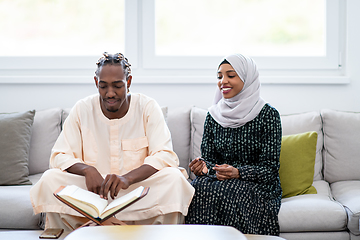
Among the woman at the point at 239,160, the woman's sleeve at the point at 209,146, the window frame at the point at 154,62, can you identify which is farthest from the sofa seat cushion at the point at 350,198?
the window frame at the point at 154,62

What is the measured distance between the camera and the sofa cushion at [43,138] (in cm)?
249

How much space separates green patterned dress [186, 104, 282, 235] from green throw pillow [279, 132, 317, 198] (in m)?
0.19

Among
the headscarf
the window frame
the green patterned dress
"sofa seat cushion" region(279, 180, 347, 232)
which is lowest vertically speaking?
"sofa seat cushion" region(279, 180, 347, 232)

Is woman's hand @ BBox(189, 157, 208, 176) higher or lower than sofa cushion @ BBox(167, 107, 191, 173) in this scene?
lower

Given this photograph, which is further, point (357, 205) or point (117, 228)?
point (357, 205)

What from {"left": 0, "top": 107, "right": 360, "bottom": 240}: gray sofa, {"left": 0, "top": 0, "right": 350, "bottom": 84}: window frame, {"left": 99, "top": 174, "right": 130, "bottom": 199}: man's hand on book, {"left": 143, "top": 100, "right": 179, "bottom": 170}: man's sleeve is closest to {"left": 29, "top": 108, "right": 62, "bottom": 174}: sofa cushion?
{"left": 0, "top": 107, "right": 360, "bottom": 240}: gray sofa

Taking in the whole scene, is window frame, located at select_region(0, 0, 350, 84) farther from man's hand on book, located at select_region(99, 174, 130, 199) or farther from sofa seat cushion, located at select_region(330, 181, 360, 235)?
man's hand on book, located at select_region(99, 174, 130, 199)

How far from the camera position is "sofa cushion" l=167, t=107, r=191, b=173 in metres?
2.52

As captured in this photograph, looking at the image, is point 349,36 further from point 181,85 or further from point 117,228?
point 117,228

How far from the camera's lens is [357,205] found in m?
1.88

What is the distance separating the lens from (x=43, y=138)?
2521mm

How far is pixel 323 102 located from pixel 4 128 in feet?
7.85

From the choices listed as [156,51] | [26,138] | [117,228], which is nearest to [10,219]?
[26,138]

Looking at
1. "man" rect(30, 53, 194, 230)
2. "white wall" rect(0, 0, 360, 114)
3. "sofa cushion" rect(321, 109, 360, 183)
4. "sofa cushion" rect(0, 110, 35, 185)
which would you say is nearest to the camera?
"man" rect(30, 53, 194, 230)
